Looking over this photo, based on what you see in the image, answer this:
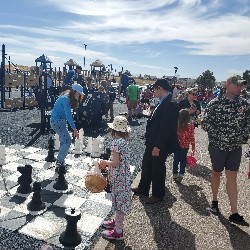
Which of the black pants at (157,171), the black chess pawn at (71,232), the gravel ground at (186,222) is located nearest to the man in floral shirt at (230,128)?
the gravel ground at (186,222)

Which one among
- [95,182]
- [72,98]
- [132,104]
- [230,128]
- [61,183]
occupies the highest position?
[72,98]

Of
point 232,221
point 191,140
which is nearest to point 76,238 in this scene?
point 232,221

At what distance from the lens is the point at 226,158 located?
421 centimetres

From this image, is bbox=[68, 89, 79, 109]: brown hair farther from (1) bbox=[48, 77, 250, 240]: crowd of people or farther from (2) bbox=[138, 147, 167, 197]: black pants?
(2) bbox=[138, 147, 167, 197]: black pants

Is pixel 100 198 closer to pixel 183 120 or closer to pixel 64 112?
pixel 64 112

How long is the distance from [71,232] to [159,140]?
5.72ft

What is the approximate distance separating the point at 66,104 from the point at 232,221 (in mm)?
3061

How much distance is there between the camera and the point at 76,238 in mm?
3252

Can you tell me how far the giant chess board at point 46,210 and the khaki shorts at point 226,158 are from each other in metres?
1.61

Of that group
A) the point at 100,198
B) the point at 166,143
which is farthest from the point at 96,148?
the point at 166,143

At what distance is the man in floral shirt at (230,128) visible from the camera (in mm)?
4023

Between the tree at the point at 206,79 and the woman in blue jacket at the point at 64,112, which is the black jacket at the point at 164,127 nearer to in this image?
the woman in blue jacket at the point at 64,112

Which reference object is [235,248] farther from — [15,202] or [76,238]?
[15,202]

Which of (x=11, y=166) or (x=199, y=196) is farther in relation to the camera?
(x=11, y=166)
